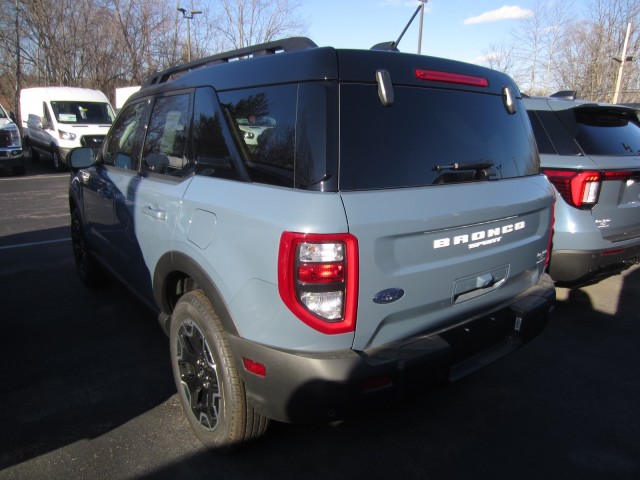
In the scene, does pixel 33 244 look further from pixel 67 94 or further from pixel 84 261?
pixel 67 94

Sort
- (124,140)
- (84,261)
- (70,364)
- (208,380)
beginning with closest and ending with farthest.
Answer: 1. (208,380)
2. (70,364)
3. (124,140)
4. (84,261)

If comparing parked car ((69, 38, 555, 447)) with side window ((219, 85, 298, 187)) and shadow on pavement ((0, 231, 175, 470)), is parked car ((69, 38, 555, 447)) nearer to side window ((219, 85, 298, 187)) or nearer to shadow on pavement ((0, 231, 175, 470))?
side window ((219, 85, 298, 187))

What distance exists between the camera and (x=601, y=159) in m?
3.84

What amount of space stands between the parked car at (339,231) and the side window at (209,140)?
0.04 feet

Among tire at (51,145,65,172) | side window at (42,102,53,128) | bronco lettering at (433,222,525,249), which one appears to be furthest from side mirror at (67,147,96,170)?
side window at (42,102,53,128)

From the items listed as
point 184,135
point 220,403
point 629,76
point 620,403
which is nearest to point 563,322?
point 620,403

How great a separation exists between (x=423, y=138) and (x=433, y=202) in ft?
1.06

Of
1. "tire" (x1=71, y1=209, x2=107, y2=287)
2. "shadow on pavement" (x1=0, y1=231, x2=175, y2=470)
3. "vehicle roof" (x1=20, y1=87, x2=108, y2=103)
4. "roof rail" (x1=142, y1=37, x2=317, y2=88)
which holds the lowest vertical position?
"shadow on pavement" (x1=0, y1=231, x2=175, y2=470)

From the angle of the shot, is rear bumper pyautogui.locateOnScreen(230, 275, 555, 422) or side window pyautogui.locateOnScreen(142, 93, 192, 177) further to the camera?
side window pyautogui.locateOnScreen(142, 93, 192, 177)

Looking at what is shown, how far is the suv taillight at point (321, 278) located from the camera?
6.13 ft

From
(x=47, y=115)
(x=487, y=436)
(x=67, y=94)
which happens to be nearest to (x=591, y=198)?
(x=487, y=436)

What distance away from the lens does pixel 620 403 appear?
9.71ft

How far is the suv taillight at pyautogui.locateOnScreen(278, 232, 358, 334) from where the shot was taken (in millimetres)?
1867

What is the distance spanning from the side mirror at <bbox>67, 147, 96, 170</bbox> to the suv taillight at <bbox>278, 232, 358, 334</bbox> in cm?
297
